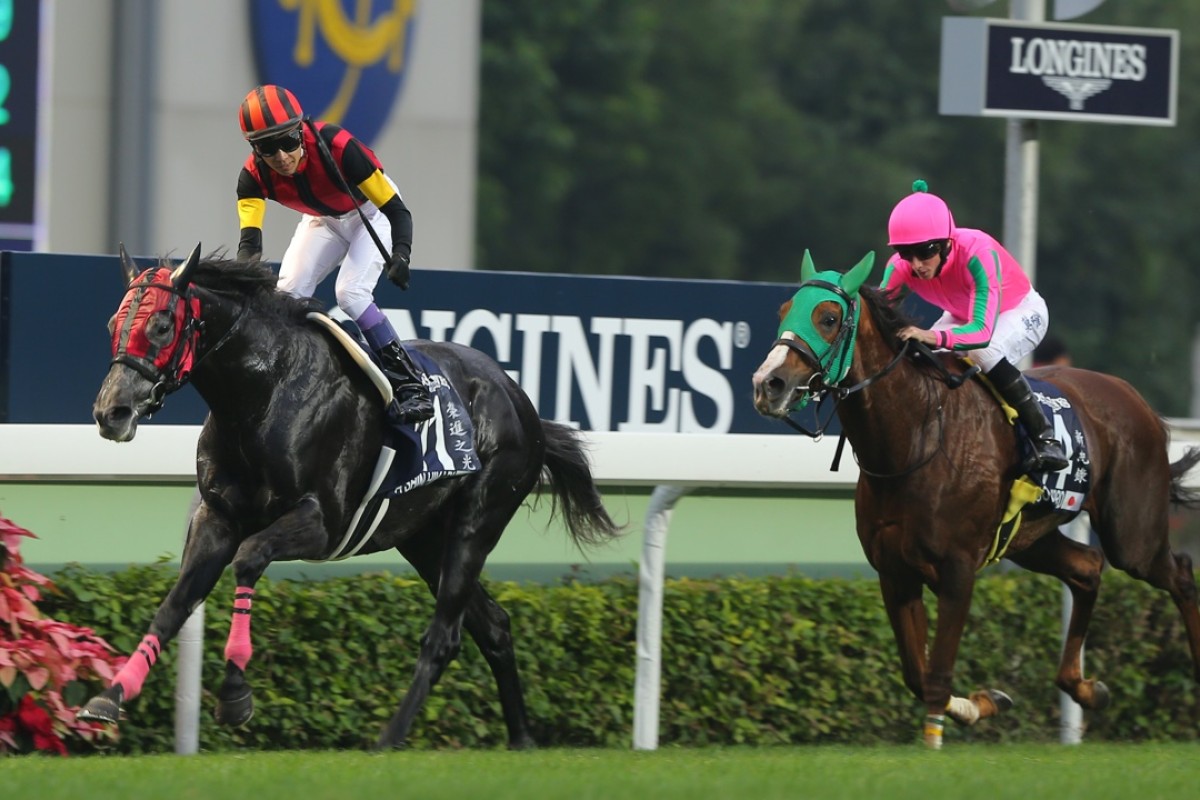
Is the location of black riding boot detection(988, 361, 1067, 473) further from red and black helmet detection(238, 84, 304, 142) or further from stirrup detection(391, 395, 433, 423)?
red and black helmet detection(238, 84, 304, 142)

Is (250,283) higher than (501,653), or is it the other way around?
(250,283)

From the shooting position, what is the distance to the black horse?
18.5 ft

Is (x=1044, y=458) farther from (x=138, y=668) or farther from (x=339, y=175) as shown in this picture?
(x=138, y=668)

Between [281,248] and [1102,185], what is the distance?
1027 inches

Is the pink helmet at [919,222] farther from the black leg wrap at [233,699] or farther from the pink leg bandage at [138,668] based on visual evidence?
the pink leg bandage at [138,668]

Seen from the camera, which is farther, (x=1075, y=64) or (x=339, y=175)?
(x=1075, y=64)

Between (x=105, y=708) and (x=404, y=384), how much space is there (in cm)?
142

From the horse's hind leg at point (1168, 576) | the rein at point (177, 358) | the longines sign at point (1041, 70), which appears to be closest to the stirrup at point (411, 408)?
the rein at point (177, 358)

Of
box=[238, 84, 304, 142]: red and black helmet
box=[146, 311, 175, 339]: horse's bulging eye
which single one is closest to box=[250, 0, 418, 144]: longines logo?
box=[238, 84, 304, 142]: red and black helmet

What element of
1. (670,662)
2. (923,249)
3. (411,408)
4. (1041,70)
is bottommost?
(670,662)

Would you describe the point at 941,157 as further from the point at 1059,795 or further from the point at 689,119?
the point at 1059,795

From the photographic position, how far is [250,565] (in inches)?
226

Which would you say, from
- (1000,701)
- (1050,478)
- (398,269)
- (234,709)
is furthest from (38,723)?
(1050,478)

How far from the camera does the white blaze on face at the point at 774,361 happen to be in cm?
617
